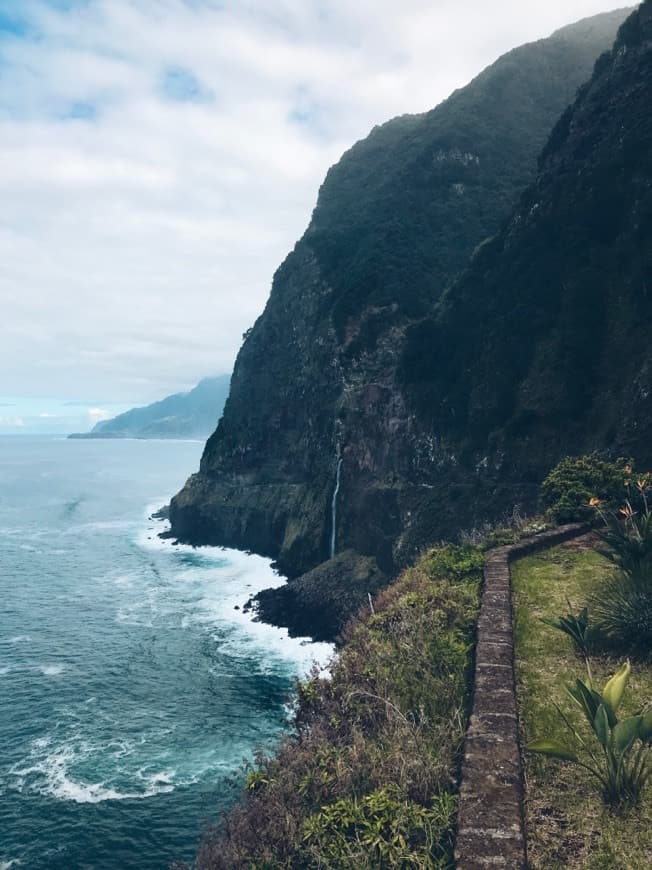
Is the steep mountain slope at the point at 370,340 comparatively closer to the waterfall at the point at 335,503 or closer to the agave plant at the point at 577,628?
the waterfall at the point at 335,503

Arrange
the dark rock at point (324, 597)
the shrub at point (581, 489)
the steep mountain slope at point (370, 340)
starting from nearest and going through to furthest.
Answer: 1. the shrub at point (581, 489)
2. the dark rock at point (324, 597)
3. the steep mountain slope at point (370, 340)

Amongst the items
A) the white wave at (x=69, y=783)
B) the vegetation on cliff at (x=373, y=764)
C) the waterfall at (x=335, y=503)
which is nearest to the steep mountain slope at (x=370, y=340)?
the waterfall at (x=335, y=503)

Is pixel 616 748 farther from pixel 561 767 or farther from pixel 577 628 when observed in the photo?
pixel 577 628

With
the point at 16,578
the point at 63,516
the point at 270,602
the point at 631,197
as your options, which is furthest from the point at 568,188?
the point at 63,516

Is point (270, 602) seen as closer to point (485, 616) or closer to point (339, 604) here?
point (339, 604)

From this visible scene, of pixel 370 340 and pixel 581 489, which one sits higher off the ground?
pixel 370 340

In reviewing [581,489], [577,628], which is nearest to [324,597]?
[581,489]

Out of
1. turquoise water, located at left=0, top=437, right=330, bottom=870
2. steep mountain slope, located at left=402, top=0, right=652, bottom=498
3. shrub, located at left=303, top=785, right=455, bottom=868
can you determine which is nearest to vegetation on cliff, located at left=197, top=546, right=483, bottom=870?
shrub, located at left=303, top=785, right=455, bottom=868

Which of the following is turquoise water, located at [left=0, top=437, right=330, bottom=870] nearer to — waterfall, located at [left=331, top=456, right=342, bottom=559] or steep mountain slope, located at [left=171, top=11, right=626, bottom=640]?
waterfall, located at [left=331, top=456, right=342, bottom=559]
